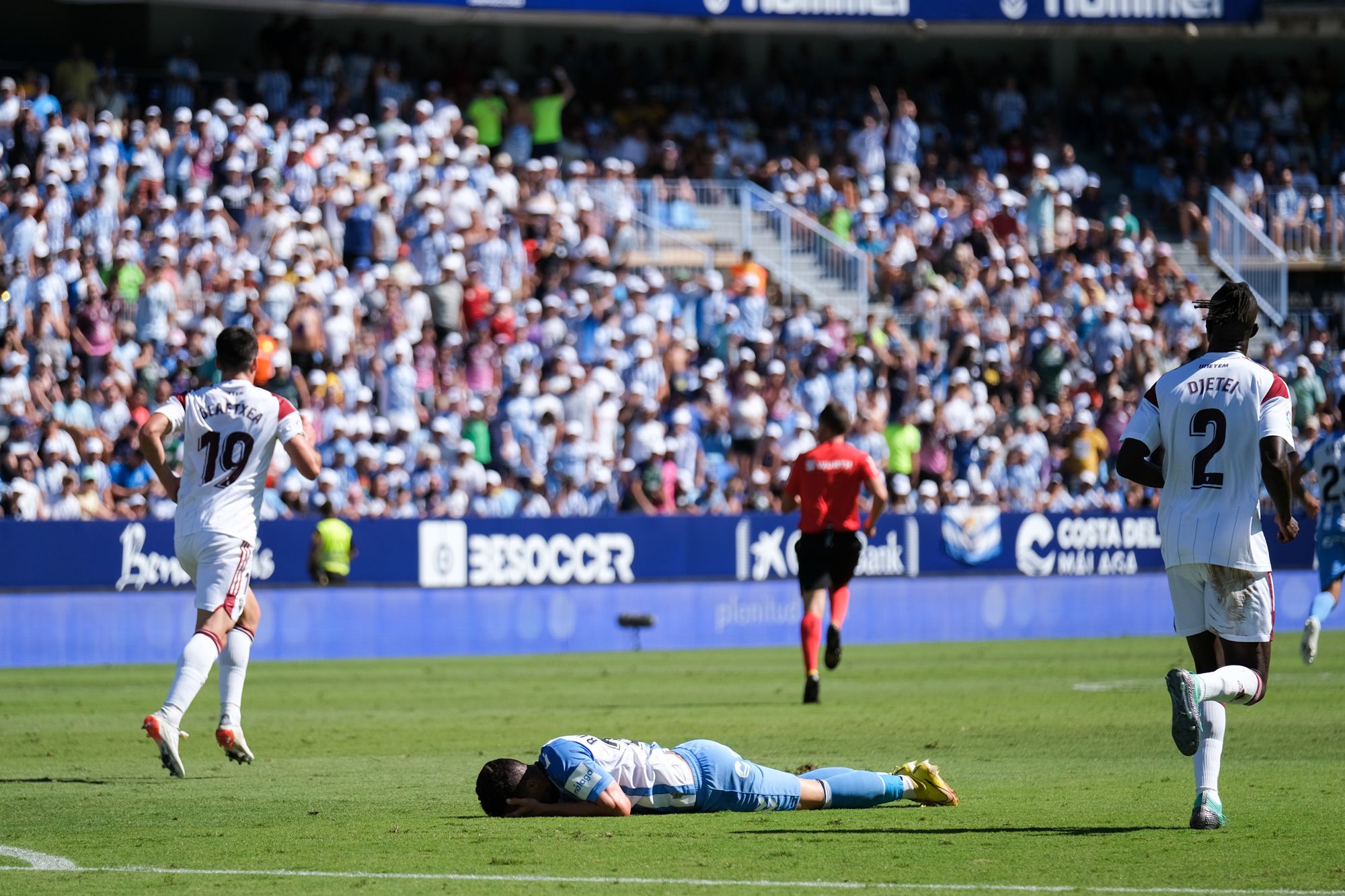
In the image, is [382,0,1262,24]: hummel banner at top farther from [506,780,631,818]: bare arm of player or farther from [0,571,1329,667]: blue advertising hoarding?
[506,780,631,818]: bare arm of player

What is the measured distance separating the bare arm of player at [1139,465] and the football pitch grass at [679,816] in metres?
1.46

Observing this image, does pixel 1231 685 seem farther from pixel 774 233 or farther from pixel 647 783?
pixel 774 233

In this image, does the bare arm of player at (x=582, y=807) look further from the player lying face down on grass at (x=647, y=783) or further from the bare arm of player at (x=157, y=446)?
the bare arm of player at (x=157, y=446)

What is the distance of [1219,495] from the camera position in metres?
7.96

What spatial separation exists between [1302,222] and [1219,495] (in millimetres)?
28410

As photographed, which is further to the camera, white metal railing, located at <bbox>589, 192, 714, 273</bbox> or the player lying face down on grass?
white metal railing, located at <bbox>589, 192, 714, 273</bbox>

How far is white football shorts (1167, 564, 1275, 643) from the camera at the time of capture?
7.92m

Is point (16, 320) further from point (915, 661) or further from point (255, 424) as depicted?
point (255, 424)

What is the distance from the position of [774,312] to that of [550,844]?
22340 mm

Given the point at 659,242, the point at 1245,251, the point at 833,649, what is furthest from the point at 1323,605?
the point at 1245,251

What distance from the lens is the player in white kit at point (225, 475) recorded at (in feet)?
33.9

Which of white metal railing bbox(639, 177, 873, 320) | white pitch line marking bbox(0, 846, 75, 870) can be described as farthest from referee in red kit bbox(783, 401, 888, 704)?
white metal railing bbox(639, 177, 873, 320)

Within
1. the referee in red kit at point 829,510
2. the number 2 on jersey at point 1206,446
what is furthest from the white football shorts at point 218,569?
the referee in red kit at point 829,510

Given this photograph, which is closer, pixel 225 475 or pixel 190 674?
pixel 190 674
